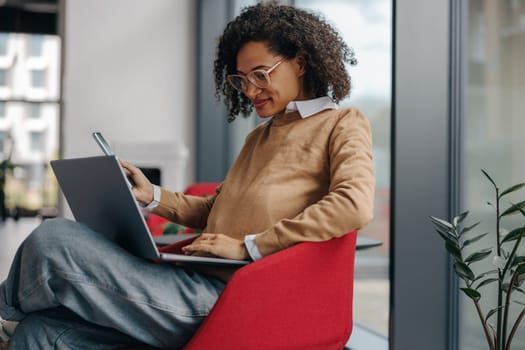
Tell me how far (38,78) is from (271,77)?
16.7 feet

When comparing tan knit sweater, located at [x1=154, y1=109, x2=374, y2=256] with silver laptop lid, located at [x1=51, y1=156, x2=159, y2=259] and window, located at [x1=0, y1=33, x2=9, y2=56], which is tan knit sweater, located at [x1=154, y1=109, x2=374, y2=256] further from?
window, located at [x1=0, y1=33, x2=9, y2=56]

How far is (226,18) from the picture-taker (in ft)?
18.1

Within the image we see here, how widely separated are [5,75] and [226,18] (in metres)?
2.27

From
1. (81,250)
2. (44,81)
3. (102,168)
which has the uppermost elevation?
(44,81)

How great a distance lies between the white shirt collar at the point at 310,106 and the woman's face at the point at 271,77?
0.9 inches

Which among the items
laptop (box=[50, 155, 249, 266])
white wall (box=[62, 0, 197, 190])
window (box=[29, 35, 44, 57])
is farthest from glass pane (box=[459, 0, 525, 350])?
window (box=[29, 35, 44, 57])

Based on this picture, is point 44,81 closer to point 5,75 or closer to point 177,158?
point 5,75

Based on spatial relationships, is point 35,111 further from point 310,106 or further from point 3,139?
point 310,106

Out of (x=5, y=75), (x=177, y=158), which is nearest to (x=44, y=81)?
(x=5, y=75)

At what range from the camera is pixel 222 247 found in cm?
163

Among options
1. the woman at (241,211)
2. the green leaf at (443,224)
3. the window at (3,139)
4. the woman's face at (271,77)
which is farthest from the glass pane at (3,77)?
the green leaf at (443,224)

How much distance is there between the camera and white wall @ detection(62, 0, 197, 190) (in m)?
5.53

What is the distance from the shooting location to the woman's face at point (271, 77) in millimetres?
1873

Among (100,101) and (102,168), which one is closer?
(102,168)
